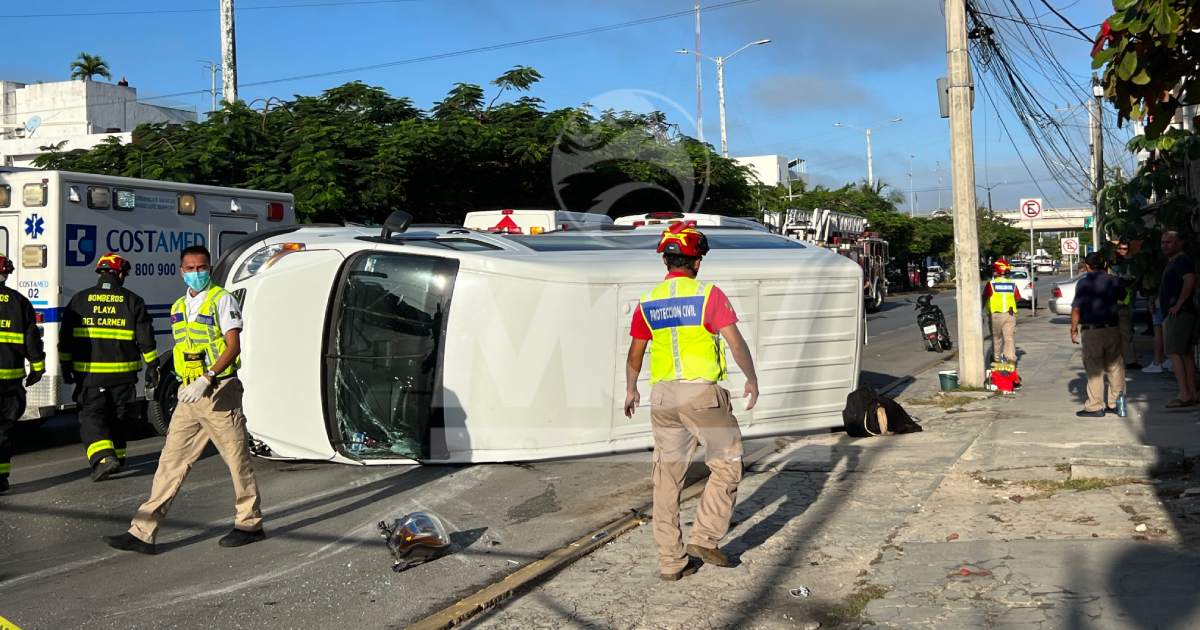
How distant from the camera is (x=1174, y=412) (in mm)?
A: 11320

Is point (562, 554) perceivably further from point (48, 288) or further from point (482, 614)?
point (48, 288)

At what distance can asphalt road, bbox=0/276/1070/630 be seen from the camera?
→ 18.4 feet

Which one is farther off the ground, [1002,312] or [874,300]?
[874,300]

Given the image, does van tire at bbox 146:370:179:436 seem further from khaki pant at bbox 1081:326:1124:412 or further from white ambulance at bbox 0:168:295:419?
khaki pant at bbox 1081:326:1124:412

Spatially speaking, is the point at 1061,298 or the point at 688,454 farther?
the point at 1061,298

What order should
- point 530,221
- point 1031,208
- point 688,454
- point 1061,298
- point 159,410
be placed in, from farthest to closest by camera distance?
point 1031,208 → point 1061,298 → point 530,221 → point 159,410 → point 688,454

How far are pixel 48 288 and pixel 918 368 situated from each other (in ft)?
42.8

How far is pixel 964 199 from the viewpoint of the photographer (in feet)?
47.3

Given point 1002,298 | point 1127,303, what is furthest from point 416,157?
point 1127,303

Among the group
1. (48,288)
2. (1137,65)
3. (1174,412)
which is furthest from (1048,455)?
(48,288)

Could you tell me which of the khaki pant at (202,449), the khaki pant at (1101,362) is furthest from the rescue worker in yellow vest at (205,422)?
the khaki pant at (1101,362)

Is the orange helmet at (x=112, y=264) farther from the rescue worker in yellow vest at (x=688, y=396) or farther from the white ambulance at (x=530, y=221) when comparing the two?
the white ambulance at (x=530, y=221)

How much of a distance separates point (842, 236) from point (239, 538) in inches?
1039

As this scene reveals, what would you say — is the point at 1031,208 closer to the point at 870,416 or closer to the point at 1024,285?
the point at 1024,285
